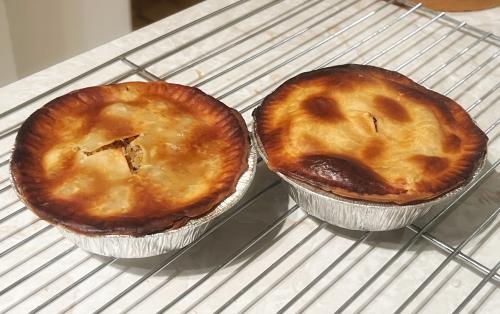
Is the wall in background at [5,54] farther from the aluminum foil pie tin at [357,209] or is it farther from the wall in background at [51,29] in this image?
the aluminum foil pie tin at [357,209]

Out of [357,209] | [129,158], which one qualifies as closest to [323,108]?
[357,209]

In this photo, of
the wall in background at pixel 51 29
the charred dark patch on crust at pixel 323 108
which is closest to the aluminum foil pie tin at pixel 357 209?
the charred dark patch on crust at pixel 323 108

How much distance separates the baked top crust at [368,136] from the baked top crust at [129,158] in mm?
72

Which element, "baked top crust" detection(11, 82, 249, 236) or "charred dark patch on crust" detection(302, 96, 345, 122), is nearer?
"baked top crust" detection(11, 82, 249, 236)

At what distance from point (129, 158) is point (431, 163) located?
395 millimetres

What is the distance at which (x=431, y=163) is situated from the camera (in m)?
0.85

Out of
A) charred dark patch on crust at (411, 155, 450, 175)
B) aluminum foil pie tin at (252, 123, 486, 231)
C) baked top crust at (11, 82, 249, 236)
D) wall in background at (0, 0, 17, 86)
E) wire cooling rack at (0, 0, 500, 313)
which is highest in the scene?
charred dark patch on crust at (411, 155, 450, 175)

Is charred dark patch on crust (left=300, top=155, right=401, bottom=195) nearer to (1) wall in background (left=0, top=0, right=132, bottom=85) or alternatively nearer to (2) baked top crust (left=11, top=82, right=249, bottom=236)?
(2) baked top crust (left=11, top=82, right=249, bottom=236)

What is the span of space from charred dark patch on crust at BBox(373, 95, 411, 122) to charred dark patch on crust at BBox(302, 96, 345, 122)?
2.5 inches

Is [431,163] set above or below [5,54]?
above

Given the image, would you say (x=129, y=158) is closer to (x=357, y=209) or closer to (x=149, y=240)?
(x=149, y=240)

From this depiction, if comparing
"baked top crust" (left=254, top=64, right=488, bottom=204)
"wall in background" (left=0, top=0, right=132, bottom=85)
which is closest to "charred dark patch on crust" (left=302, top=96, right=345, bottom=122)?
"baked top crust" (left=254, top=64, right=488, bottom=204)

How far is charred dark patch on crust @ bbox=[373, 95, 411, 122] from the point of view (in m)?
0.93

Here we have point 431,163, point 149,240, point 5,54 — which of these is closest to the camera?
point 149,240
